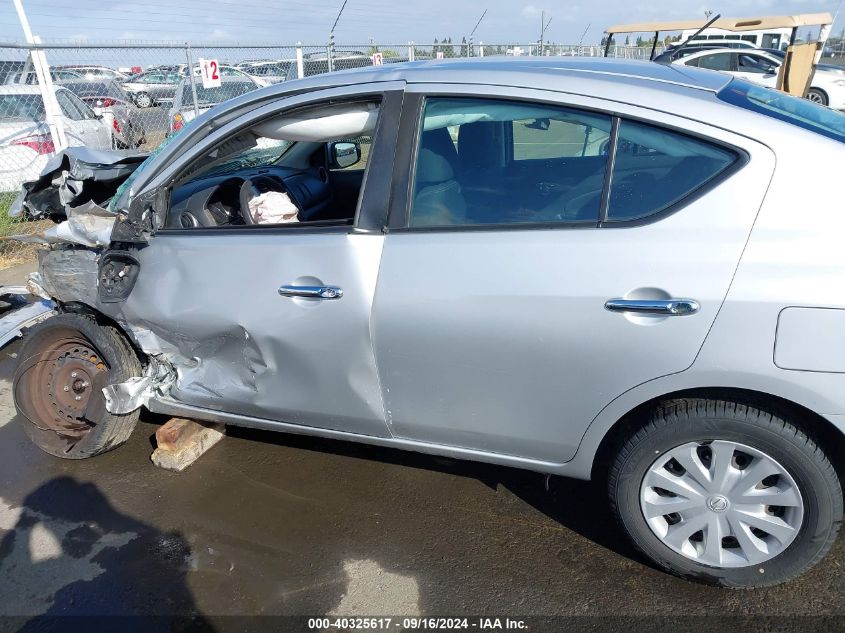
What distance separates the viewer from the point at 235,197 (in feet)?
10.7

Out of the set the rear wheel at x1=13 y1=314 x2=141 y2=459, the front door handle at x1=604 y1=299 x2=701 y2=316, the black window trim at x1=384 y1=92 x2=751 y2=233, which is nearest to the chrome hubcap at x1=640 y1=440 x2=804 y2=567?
the front door handle at x1=604 y1=299 x2=701 y2=316

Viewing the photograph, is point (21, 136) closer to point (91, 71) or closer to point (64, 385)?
point (64, 385)

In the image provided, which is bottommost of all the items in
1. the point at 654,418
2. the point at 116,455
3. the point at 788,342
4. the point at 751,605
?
the point at 116,455

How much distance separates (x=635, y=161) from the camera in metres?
2.12

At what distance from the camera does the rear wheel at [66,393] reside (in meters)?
3.22

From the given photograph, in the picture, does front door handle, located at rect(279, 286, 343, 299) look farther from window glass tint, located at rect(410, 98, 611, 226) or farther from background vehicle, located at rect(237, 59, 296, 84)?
background vehicle, located at rect(237, 59, 296, 84)

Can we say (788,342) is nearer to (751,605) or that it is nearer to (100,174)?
(751,605)

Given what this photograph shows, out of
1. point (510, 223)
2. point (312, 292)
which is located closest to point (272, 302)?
point (312, 292)

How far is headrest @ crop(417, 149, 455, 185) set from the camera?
7.86 ft

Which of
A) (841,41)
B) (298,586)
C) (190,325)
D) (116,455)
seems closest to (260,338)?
(190,325)

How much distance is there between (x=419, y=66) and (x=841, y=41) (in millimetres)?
34471

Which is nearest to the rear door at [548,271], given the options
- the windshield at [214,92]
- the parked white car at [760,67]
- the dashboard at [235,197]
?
the dashboard at [235,197]

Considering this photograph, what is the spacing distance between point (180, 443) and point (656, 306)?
2.44 metres

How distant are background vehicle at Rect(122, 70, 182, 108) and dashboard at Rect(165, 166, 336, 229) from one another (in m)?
9.11
